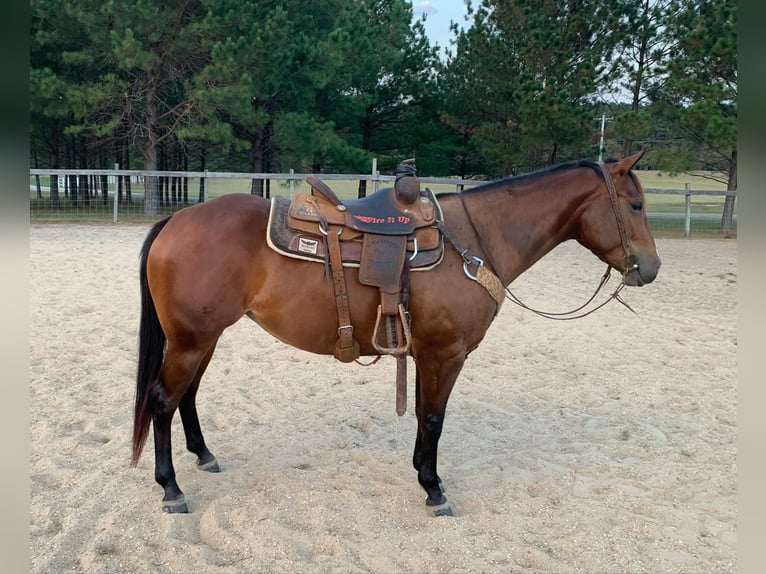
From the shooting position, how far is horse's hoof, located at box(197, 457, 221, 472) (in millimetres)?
3193

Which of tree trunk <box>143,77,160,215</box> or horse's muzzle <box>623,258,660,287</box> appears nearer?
horse's muzzle <box>623,258,660,287</box>

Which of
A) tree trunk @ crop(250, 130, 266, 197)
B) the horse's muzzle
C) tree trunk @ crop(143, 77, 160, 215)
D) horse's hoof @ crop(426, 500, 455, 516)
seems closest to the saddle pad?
the horse's muzzle

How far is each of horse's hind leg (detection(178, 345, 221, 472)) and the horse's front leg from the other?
1.29m

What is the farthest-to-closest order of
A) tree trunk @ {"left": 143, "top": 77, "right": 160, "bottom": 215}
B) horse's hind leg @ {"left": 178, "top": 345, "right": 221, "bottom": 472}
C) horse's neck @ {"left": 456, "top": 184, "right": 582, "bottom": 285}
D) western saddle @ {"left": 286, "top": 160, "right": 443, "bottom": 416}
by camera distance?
tree trunk @ {"left": 143, "top": 77, "right": 160, "bottom": 215}
horse's hind leg @ {"left": 178, "top": 345, "right": 221, "bottom": 472}
horse's neck @ {"left": 456, "top": 184, "right": 582, "bottom": 285}
western saddle @ {"left": 286, "top": 160, "right": 443, "bottom": 416}

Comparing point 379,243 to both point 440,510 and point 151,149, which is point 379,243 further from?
point 151,149

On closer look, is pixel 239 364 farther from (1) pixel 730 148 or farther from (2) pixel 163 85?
(2) pixel 163 85

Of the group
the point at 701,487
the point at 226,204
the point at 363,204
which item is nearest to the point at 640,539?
the point at 701,487

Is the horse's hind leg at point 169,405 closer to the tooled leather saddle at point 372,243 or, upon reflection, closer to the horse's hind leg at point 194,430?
the horse's hind leg at point 194,430

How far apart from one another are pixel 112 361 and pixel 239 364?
1112 millimetres

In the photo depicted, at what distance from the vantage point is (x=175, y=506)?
2.74 m

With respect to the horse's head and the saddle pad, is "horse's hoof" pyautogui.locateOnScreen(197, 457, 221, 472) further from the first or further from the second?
the horse's head

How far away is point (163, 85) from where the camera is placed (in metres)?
17.6

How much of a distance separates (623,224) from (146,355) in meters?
2.72

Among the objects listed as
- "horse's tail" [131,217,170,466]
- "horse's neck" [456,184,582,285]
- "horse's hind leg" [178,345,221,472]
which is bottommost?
"horse's hind leg" [178,345,221,472]
